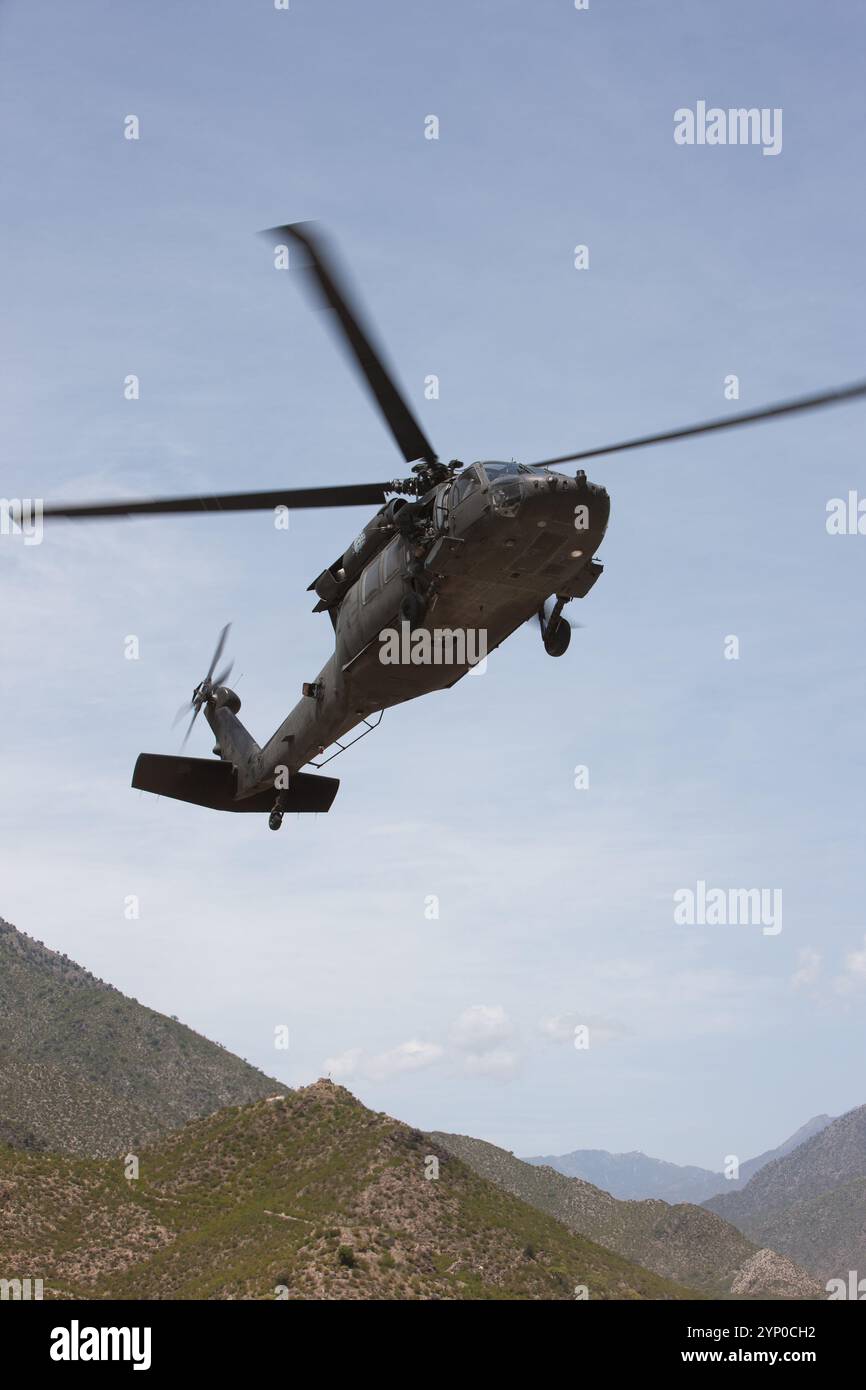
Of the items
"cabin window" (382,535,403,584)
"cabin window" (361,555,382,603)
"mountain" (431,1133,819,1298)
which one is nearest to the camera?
"cabin window" (382,535,403,584)

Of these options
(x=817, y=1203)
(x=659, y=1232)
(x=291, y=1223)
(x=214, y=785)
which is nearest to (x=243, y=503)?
(x=214, y=785)

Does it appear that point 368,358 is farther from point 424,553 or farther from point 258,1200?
point 258,1200

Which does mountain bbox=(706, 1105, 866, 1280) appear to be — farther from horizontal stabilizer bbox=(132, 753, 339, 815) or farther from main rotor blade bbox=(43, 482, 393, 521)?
main rotor blade bbox=(43, 482, 393, 521)

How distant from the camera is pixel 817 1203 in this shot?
134 metres

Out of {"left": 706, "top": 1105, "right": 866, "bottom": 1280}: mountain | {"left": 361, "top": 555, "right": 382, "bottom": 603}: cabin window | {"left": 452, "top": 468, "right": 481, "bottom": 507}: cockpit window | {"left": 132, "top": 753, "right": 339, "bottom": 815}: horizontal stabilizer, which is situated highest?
{"left": 452, "top": 468, "right": 481, "bottom": 507}: cockpit window

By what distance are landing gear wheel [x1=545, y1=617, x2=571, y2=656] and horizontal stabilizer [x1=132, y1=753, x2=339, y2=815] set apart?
738cm

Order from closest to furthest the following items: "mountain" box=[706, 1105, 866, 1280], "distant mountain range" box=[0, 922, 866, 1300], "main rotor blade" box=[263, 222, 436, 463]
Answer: "main rotor blade" box=[263, 222, 436, 463]
"distant mountain range" box=[0, 922, 866, 1300]
"mountain" box=[706, 1105, 866, 1280]

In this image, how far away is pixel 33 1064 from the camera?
95.6m


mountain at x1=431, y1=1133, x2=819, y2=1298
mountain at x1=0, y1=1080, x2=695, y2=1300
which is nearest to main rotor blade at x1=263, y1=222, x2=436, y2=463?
mountain at x1=0, y1=1080, x2=695, y2=1300

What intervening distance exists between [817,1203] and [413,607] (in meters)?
→ 134

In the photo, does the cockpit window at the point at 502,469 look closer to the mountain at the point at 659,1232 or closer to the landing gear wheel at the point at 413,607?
the landing gear wheel at the point at 413,607

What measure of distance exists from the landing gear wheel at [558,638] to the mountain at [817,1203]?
104m

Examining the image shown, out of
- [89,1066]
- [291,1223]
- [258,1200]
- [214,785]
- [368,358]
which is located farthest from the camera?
[89,1066]

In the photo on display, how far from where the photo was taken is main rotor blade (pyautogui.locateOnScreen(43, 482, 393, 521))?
59.9ft
